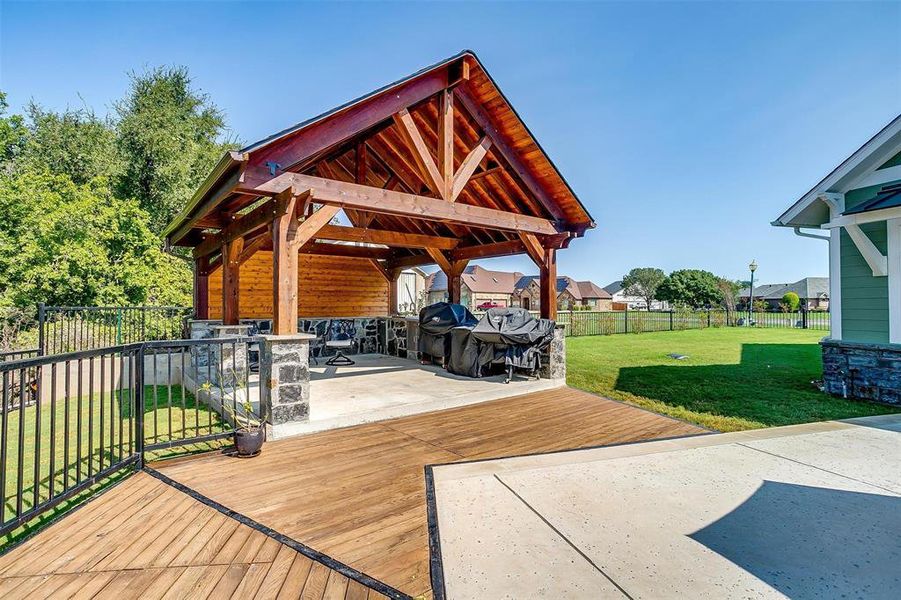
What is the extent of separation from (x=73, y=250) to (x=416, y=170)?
9530 mm

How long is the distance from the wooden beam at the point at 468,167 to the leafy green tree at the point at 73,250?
998cm

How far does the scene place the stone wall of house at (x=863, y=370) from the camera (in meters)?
6.46

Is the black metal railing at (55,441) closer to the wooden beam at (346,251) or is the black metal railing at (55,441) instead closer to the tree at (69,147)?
the wooden beam at (346,251)

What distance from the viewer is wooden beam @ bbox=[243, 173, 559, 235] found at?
4.95m

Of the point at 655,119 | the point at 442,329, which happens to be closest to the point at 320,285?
the point at 442,329

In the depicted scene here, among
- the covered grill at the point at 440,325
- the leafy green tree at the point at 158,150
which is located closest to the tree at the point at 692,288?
the covered grill at the point at 440,325

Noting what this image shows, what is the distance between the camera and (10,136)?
14.8m

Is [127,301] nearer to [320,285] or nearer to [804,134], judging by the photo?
[320,285]

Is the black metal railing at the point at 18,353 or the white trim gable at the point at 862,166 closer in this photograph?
the black metal railing at the point at 18,353

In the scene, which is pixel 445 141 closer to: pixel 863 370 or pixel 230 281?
pixel 230 281

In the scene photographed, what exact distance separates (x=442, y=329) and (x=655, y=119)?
9532 mm

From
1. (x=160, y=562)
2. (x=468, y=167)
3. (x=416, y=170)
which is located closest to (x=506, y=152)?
(x=468, y=167)

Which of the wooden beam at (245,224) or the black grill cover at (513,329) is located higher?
the wooden beam at (245,224)

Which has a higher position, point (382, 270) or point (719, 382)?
point (382, 270)
